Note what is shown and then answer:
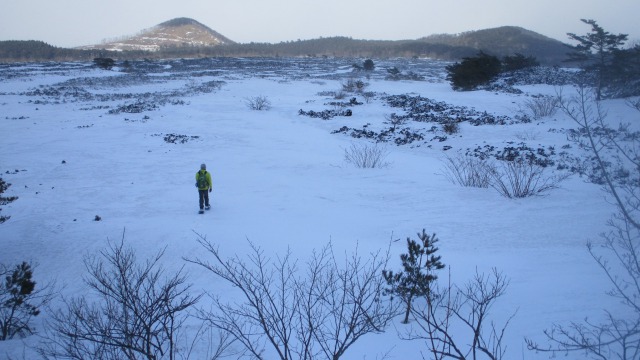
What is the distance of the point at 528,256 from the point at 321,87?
30930mm

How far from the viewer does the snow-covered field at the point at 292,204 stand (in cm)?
596

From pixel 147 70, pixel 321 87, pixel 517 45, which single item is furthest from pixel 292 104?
pixel 517 45

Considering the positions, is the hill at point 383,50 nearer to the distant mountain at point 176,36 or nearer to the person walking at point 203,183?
the distant mountain at point 176,36

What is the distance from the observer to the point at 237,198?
10.6 metres

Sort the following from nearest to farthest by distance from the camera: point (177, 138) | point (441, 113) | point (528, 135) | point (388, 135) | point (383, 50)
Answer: point (528, 135), point (388, 135), point (177, 138), point (441, 113), point (383, 50)

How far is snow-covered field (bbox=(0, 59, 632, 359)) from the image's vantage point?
235 inches

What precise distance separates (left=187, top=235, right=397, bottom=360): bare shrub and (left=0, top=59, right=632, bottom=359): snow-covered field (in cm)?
45

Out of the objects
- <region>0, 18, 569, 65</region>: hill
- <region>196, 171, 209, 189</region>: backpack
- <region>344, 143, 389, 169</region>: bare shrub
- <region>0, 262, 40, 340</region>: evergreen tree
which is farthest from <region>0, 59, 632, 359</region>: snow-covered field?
<region>0, 18, 569, 65</region>: hill

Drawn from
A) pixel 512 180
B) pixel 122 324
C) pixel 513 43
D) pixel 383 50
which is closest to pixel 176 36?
pixel 383 50

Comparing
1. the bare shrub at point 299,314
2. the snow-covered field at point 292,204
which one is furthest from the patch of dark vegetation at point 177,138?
the bare shrub at point 299,314

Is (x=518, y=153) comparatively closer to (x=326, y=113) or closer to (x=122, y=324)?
(x=326, y=113)

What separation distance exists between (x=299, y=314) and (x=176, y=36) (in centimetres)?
17932

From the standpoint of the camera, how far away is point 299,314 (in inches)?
157

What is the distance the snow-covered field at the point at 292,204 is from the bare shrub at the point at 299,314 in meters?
0.45
